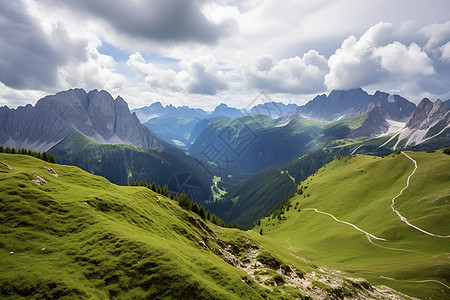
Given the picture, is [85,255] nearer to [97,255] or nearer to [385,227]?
[97,255]

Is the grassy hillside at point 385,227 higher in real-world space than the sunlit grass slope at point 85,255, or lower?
lower

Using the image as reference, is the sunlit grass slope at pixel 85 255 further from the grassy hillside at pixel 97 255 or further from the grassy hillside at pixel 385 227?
the grassy hillside at pixel 385 227

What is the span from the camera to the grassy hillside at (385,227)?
70.6 metres

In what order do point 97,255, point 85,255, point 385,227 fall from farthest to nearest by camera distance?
point 385,227 → point 97,255 → point 85,255

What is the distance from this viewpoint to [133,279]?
2670cm

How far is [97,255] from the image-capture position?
28.0m

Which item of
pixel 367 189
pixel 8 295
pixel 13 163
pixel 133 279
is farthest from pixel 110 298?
pixel 367 189

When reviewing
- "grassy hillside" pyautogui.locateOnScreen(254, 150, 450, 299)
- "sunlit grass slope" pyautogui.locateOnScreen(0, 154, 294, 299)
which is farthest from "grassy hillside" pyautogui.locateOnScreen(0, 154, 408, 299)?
"grassy hillside" pyautogui.locateOnScreen(254, 150, 450, 299)

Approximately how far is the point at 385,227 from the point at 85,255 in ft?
445

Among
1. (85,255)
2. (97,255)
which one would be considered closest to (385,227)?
(97,255)

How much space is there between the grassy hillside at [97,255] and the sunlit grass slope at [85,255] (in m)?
0.09

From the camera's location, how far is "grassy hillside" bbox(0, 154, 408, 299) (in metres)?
23.4

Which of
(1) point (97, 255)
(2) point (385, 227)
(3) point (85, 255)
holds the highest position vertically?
(3) point (85, 255)

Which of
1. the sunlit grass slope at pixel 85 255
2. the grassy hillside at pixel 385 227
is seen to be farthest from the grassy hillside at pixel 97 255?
the grassy hillside at pixel 385 227
